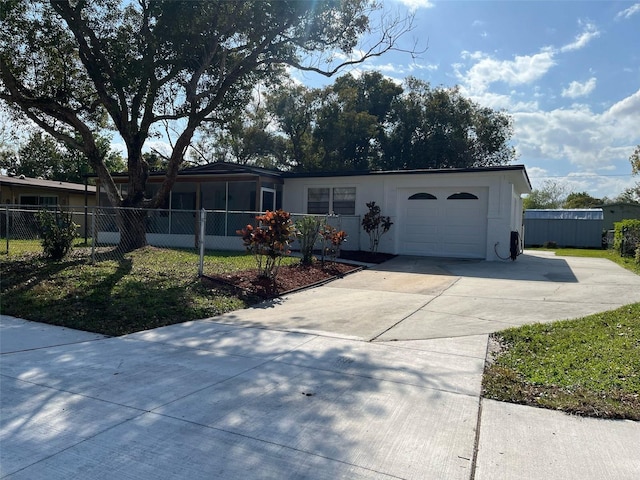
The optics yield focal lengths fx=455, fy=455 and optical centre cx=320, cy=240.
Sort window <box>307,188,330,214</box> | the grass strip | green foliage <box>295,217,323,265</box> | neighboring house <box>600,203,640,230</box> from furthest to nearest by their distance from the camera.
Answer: neighboring house <box>600,203,640,230</box>, window <box>307,188,330,214</box>, green foliage <box>295,217,323,265</box>, the grass strip

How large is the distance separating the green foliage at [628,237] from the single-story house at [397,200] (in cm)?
482

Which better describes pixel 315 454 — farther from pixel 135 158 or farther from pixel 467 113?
pixel 467 113

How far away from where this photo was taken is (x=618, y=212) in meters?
33.6

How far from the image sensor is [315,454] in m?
2.96

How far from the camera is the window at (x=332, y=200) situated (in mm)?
17469

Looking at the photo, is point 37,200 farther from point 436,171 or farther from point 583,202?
point 583,202

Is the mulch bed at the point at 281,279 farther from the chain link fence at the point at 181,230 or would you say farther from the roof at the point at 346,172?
the roof at the point at 346,172

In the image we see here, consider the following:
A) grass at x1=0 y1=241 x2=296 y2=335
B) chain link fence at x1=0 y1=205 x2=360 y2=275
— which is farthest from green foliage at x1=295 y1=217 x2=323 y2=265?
chain link fence at x1=0 y1=205 x2=360 y2=275

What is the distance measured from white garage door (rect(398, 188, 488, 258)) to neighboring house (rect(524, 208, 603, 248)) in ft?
57.0

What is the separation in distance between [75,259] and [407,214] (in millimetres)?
10741

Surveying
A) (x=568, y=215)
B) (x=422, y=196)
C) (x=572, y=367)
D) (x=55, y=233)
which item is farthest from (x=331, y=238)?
(x=568, y=215)

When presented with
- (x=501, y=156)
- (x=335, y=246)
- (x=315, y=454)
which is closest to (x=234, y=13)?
(x=335, y=246)

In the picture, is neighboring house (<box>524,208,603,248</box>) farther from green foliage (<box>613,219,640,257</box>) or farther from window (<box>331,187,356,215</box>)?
window (<box>331,187,356,215</box>)

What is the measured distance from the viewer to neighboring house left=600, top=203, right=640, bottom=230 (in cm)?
3300
